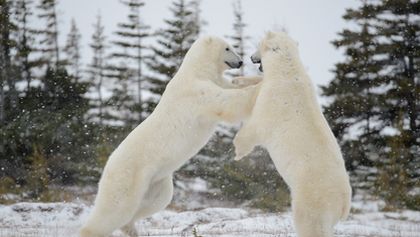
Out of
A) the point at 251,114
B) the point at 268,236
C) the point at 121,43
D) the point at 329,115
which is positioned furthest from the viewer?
the point at 121,43

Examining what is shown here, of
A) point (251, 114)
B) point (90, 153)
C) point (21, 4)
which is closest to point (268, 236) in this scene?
point (251, 114)

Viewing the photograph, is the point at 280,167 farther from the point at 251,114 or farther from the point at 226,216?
the point at 226,216

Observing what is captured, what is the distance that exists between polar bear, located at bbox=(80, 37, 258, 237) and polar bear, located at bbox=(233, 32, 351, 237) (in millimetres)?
436

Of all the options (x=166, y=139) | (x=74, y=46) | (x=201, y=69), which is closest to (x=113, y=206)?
(x=166, y=139)

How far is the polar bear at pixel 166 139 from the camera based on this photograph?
619 cm

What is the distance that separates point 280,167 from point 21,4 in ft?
81.6

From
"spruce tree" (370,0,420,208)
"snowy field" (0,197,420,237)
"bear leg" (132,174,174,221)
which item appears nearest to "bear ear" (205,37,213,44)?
"bear leg" (132,174,174,221)

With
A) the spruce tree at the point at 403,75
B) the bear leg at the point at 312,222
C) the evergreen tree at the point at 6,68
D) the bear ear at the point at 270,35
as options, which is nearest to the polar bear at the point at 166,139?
the bear ear at the point at 270,35

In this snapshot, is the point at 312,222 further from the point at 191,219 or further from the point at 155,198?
the point at 191,219

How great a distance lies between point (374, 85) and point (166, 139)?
52.9ft

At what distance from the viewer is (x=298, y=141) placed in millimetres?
5121

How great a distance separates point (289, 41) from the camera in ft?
19.9

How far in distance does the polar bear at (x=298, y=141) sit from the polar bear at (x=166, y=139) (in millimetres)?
436

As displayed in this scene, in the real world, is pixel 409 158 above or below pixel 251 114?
below
